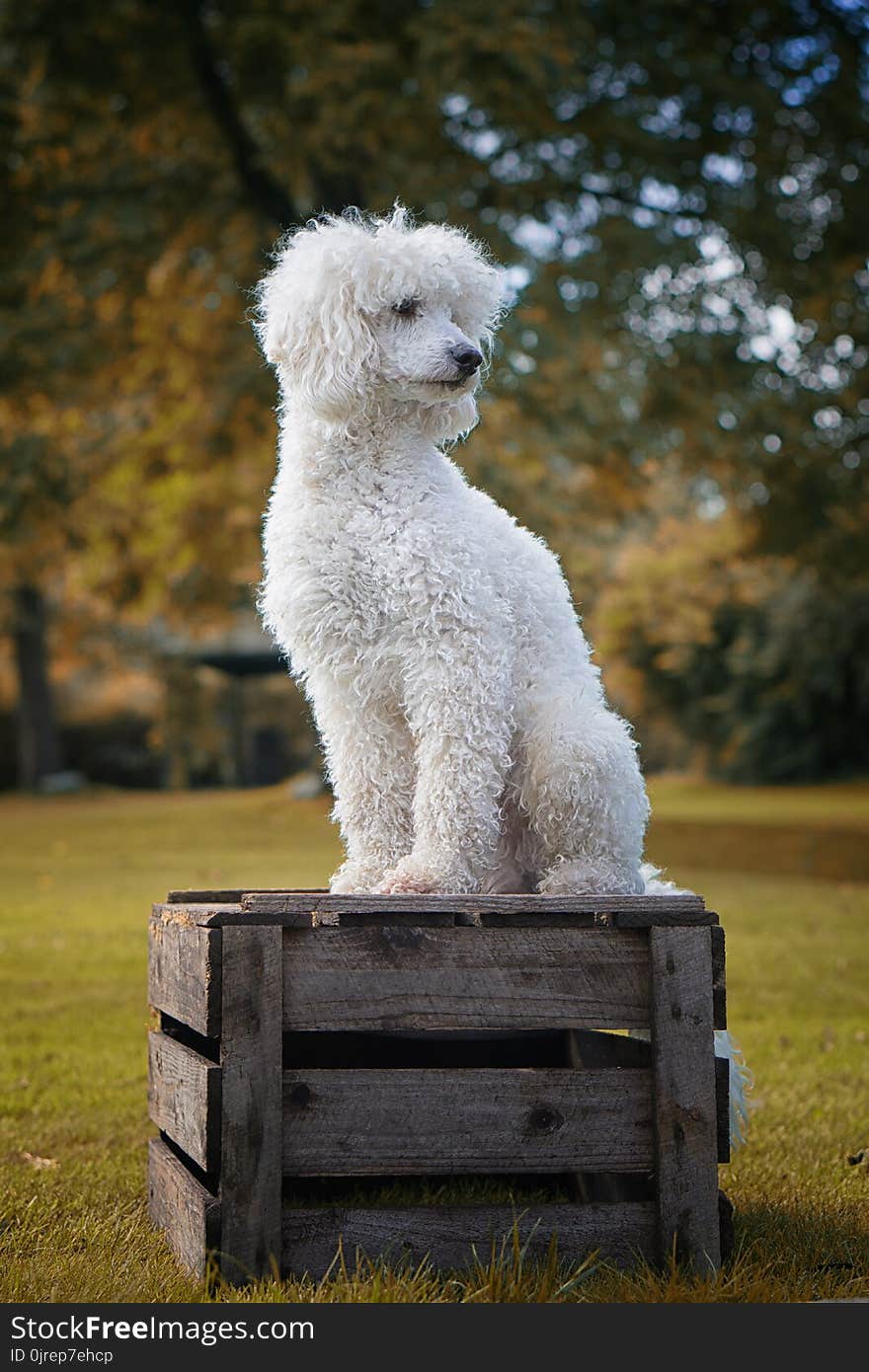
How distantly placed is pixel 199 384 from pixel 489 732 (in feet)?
31.8

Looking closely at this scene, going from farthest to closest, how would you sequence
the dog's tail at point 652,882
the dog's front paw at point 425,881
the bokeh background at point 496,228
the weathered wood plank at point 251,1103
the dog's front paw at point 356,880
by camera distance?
the bokeh background at point 496,228
the dog's tail at point 652,882
the dog's front paw at point 356,880
the dog's front paw at point 425,881
the weathered wood plank at point 251,1103

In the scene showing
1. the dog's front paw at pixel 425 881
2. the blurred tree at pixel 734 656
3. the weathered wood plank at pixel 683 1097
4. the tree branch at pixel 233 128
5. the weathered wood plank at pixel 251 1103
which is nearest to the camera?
the weathered wood plank at pixel 251 1103

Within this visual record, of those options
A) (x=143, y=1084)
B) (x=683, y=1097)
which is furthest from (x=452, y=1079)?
(x=143, y=1084)

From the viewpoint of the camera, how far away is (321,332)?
289cm

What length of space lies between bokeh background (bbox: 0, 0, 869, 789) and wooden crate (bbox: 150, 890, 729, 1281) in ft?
24.7

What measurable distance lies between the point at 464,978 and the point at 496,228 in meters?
8.59

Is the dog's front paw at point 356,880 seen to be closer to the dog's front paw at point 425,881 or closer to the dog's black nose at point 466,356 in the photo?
the dog's front paw at point 425,881

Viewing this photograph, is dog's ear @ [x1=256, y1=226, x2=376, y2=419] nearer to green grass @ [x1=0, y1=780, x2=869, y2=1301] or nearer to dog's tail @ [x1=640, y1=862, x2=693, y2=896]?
dog's tail @ [x1=640, y1=862, x2=693, y2=896]

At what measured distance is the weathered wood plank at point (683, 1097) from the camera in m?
2.62

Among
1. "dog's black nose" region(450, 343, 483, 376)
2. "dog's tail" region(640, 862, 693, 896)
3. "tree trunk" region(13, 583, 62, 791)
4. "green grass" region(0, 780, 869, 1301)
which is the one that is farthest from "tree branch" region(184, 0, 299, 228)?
"tree trunk" region(13, 583, 62, 791)

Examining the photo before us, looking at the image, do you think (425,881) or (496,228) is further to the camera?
(496,228)

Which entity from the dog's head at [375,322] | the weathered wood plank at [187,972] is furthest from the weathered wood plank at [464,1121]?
the dog's head at [375,322]

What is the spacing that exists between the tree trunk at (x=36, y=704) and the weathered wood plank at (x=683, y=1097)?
21.5 meters

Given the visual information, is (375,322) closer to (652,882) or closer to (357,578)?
(357,578)
